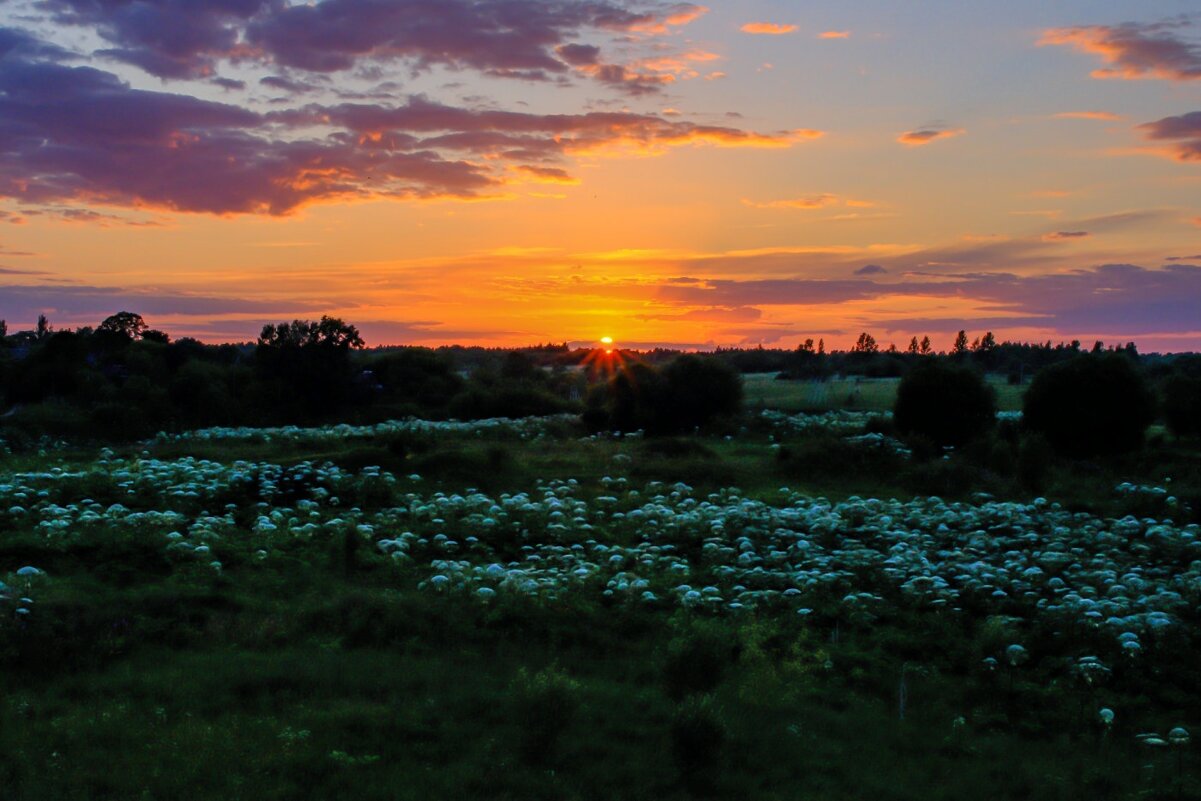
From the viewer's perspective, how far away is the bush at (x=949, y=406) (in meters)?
33.1

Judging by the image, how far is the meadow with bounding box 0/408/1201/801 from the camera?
8703mm

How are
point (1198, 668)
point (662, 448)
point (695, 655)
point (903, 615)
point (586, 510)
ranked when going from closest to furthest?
1. point (695, 655)
2. point (1198, 668)
3. point (903, 615)
4. point (586, 510)
5. point (662, 448)

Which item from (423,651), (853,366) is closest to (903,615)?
(423,651)

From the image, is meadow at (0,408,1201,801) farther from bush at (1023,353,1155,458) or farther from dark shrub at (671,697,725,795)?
bush at (1023,353,1155,458)

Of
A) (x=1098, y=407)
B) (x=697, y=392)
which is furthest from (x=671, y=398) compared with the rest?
(x=1098, y=407)

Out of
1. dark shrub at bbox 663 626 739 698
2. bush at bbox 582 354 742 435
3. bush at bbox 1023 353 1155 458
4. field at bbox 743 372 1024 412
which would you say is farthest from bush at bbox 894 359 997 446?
dark shrub at bbox 663 626 739 698

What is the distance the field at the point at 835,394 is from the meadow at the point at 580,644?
114ft

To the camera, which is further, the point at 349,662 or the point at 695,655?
the point at 349,662

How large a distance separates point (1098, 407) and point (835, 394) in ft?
123

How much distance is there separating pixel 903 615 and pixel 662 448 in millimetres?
17531

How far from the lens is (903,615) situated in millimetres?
13047

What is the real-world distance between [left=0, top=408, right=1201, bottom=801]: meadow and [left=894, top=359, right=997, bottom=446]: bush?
1159cm

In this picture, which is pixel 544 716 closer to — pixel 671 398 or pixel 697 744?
pixel 697 744

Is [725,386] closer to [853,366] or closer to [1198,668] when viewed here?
[1198,668]
